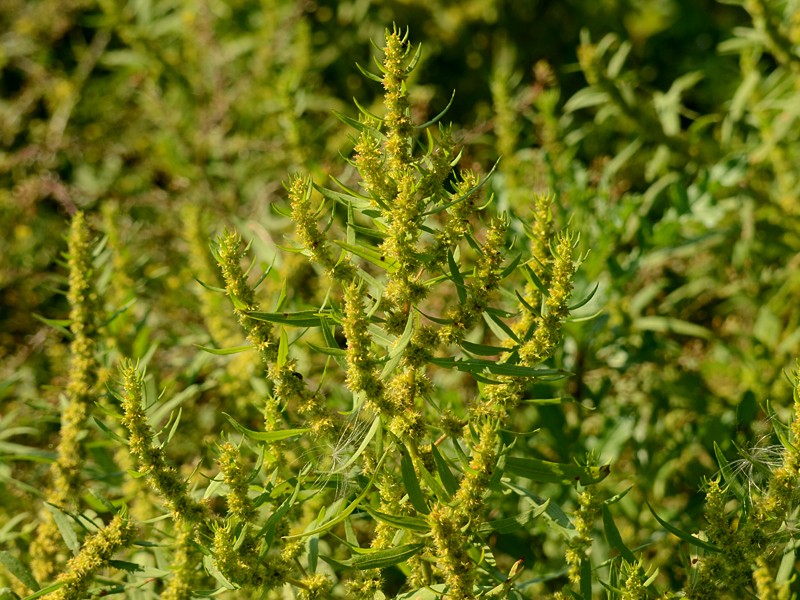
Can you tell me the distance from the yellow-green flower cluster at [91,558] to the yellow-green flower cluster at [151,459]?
12 centimetres

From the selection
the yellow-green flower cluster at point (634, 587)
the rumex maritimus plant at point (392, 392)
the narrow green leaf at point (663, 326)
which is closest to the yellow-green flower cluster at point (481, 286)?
the rumex maritimus plant at point (392, 392)

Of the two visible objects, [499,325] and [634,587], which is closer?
[634,587]

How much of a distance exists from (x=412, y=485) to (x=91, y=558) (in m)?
0.53

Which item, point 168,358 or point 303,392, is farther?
point 168,358

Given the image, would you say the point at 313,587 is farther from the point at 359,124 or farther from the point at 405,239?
the point at 359,124

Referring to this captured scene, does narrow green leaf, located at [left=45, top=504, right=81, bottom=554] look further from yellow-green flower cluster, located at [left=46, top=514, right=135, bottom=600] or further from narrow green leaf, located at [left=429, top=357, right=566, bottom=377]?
narrow green leaf, located at [left=429, top=357, right=566, bottom=377]

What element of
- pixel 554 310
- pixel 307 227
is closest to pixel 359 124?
pixel 307 227

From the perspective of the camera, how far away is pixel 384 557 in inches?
48.5

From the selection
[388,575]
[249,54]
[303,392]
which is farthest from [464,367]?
[249,54]

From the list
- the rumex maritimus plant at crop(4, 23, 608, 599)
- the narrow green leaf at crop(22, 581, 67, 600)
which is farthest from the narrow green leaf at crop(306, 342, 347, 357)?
the narrow green leaf at crop(22, 581, 67, 600)

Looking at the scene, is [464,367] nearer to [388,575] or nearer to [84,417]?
[388,575]

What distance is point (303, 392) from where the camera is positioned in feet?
4.25

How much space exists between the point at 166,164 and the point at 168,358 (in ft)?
3.62

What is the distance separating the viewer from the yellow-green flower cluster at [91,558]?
1.35m
